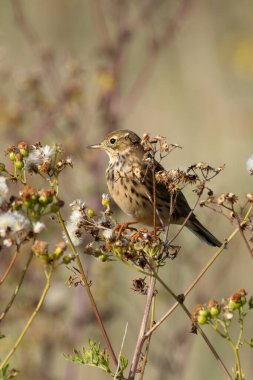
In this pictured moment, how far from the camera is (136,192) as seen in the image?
16.1 ft

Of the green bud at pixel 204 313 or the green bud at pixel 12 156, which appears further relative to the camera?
the green bud at pixel 12 156

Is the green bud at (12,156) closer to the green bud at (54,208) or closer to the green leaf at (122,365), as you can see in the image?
the green bud at (54,208)

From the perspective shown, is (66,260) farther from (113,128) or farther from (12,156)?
(113,128)

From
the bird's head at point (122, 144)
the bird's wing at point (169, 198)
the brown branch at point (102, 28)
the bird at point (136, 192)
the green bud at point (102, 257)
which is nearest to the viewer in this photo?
the green bud at point (102, 257)

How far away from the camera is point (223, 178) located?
996 cm

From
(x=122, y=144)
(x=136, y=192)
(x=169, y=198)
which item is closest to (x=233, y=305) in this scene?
(x=169, y=198)

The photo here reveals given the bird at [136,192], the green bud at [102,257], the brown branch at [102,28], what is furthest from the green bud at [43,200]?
the brown branch at [102,28]

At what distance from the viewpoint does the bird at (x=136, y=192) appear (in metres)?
4.70

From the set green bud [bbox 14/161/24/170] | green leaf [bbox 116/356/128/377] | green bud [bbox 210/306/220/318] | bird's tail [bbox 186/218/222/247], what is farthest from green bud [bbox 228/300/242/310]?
bird's tail [bbox 186/218/222/247]

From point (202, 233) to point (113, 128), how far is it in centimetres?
170

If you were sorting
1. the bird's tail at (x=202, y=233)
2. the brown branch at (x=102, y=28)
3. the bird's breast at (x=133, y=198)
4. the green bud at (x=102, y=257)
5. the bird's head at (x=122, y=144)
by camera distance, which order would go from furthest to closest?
the brown branch at (x=102, y=28) < the bird's head at (x=122, y=144) < the bird's tail at (x=202, y=233) < the bird's breast at (x=133, y=198) < the green bud at (x=102, y=257)

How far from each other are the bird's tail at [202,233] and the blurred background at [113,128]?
87 mm

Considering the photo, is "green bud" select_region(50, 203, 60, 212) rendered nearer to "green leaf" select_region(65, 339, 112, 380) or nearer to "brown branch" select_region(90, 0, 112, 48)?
"green leaf" select_region(65, 339, 112, 380)

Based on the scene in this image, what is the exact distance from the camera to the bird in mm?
4699
